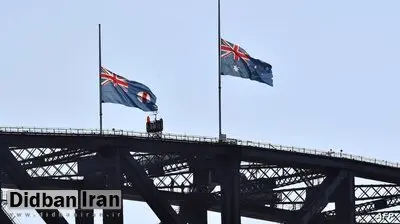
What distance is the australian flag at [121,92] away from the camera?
190 meters

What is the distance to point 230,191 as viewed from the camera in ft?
635

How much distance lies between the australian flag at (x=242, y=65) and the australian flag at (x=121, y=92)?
10690mm

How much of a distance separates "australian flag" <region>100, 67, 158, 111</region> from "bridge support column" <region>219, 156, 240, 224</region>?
12527mm

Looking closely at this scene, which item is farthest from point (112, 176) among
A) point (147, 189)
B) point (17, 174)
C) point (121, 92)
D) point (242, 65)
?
point (242, 65)

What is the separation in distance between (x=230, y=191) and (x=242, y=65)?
16087mm

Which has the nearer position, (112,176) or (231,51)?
(112,176)

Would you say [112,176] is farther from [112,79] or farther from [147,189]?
[112,79]

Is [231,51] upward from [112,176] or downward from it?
upward

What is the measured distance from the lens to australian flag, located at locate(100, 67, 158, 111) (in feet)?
625

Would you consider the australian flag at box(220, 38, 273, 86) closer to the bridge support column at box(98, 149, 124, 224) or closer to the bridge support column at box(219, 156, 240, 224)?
the bridge support column at box(219, 156, 240, 224)

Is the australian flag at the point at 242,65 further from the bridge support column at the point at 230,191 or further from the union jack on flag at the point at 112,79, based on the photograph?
the union jack on flag at the point at 112,79

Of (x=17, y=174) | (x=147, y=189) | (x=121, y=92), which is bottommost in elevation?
(x=147, y=189)

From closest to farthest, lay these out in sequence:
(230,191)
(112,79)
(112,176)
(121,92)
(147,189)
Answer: (112,176) → (147,189) → (121,92) → (112,79) → (230,191)

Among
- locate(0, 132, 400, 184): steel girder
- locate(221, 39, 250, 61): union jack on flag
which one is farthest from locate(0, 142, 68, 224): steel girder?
locate(221, 39, 250, 61): union jack on flag
